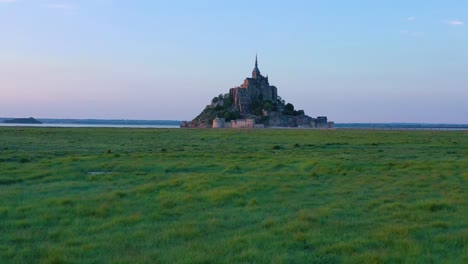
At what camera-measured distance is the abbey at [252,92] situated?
161625mm

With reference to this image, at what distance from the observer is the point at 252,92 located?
164m

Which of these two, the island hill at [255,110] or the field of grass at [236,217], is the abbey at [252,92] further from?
the field of grass at [236,217]

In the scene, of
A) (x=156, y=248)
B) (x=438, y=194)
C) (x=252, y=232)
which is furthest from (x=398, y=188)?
(x=156, y=248)

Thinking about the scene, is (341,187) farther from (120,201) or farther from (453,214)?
(120,201)

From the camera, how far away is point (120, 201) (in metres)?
13.2

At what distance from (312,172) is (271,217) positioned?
875 cm

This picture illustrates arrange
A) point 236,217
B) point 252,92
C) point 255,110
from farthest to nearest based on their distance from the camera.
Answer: point 252,92
point 255,110
point 236,217

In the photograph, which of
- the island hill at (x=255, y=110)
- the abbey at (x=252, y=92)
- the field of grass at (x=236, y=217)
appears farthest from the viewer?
the abbey at (x=252, y=92)

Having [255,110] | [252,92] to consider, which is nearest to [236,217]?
[255,110]

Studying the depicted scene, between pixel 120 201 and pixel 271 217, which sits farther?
pixel 120 201

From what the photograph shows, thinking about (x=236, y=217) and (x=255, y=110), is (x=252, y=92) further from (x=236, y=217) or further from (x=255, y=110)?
(x=236, y=217)

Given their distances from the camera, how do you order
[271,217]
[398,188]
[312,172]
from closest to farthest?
[271,217] < [398,188] < [312,172]

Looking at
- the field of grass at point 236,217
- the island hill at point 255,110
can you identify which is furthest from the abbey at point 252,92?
the field of grass at point 236,217

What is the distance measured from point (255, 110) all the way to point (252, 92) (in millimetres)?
6164
